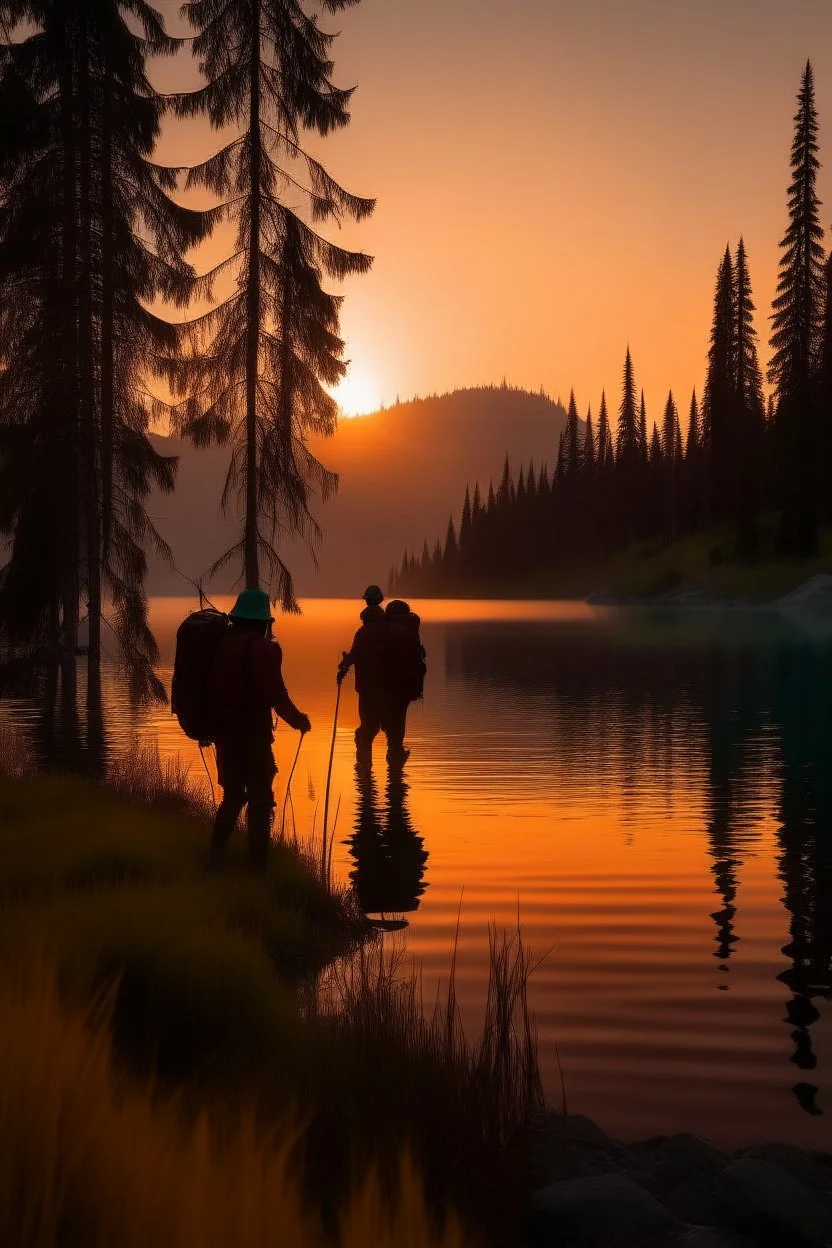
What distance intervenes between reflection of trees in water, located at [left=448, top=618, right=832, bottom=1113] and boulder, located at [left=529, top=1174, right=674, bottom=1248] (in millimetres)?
1590

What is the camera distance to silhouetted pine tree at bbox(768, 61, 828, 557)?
69.4m

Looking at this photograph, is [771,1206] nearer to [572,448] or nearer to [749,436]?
[749,436]

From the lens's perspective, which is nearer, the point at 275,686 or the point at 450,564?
the point at 275,686

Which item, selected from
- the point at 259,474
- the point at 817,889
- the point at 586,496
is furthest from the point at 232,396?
the point at 586,496

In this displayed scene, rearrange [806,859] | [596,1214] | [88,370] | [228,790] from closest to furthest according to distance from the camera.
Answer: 1. [596,1214]
2. [228,790]
3. [806,859]
4. [88,370]

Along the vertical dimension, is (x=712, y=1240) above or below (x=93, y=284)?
below

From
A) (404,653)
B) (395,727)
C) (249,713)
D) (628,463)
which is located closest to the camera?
(249,713)

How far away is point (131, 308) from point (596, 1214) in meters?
17.9

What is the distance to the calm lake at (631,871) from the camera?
244 inches

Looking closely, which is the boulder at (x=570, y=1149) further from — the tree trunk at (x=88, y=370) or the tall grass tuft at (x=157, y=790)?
the tree trunk at (x=88, y=370)

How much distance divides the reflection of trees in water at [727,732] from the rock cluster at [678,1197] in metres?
0.99

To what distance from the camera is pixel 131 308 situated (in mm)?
19812

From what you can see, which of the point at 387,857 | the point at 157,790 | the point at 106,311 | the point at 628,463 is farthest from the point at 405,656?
the point at 628,463

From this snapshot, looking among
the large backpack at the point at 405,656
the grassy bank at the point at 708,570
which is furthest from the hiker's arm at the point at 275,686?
the grassy bank at the point at 708,570
